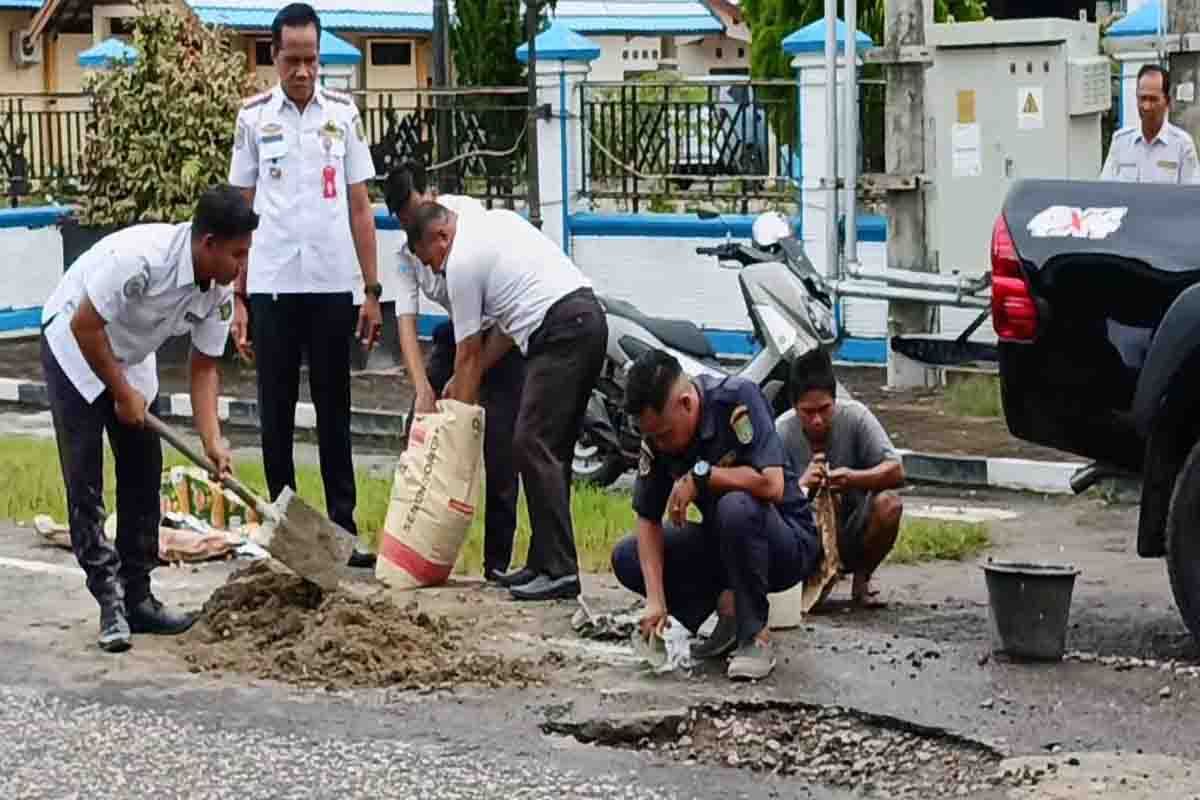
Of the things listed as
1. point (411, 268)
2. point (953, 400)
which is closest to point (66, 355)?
point (411, 268)

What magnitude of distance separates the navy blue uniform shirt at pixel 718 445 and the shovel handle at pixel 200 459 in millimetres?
1454

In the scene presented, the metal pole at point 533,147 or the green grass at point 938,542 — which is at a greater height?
the metal pole at point 533,147

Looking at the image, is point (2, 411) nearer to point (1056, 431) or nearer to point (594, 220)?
point (594, 220)

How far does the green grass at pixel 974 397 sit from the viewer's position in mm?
13552

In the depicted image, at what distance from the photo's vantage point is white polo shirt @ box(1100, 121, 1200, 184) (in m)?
12.4

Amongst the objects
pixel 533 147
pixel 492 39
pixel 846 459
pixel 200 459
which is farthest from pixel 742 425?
pixel 492 39

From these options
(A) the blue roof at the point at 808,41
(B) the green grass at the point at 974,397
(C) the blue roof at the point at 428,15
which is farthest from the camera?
(C) the blue roof at the point at 428,15

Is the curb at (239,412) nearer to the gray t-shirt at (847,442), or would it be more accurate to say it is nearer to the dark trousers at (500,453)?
the dark trousers at (500,453)

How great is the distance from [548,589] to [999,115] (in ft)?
21.4

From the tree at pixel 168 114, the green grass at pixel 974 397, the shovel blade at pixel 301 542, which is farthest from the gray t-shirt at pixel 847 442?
the tree at pixel 168 114

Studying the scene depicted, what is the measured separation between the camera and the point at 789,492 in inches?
300

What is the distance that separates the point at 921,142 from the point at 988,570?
7.26 metres

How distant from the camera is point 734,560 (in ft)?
24.1

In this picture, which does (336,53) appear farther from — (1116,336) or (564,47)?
(1116,336)
